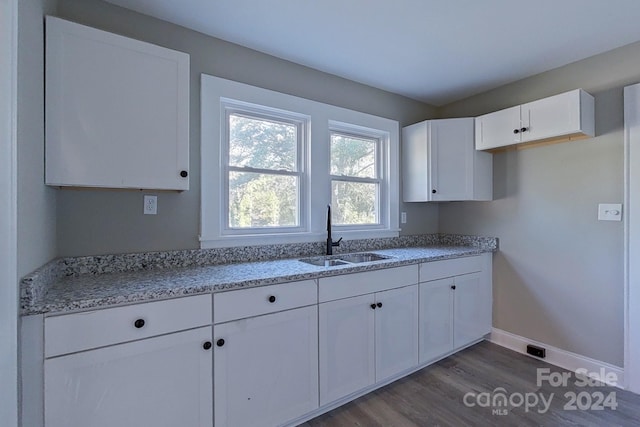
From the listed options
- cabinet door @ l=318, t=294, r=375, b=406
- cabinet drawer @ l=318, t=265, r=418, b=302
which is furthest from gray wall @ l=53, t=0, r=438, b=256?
cabinet door @ l=318, t=294, r=375, b=406

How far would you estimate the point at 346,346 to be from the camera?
1913 mm

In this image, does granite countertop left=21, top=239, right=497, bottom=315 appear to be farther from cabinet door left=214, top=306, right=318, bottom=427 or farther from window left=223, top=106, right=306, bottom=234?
window left=223, top=106, right=306, bottom=234

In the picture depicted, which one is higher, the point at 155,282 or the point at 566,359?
the point at 155,282

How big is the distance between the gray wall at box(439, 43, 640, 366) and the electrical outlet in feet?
9.24

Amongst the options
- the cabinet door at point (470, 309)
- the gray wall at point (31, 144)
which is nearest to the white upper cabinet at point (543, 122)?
the cabinet door at point (470, 309)

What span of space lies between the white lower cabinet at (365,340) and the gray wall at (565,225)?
1.17m

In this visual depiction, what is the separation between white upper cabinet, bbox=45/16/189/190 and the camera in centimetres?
139

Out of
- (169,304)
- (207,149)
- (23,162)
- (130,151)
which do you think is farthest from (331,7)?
(169,304)

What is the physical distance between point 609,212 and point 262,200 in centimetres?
251

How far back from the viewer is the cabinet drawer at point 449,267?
7.70ft

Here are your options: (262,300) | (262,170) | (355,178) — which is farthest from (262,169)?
(262,300)

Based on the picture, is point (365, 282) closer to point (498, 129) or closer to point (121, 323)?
point (121, 323)

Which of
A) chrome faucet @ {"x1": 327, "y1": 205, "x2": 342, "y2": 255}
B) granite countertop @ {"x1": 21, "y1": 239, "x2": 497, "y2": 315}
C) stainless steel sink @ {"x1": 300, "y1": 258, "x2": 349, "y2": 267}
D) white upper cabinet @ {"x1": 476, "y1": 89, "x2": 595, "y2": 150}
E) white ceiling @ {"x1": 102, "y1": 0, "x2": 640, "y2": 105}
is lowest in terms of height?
stainless steel sink @ {"x1": 300, "y1": 258, "x2": 349, "y2": 267}

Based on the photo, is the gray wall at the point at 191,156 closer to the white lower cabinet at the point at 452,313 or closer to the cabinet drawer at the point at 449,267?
the cabinet drawer at the point at 449,267
